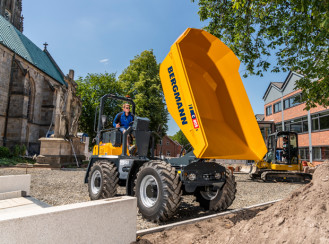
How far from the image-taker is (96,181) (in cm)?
552

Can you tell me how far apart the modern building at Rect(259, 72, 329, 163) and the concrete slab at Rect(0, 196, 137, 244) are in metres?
18.7

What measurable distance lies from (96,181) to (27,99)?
70.6ft

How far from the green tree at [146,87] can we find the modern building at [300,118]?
41.2 ft

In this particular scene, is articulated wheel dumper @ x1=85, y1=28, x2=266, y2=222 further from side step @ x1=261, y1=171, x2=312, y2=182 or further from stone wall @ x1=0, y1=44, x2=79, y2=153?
stone wall @ x1=0, y1=44, x2=79, y2=153

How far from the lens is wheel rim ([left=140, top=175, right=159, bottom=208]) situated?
3.93m

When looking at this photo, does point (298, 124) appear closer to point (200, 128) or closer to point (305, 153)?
point (305, 153)

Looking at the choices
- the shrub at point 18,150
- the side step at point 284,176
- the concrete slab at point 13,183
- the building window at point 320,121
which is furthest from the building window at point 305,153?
the shrub at point 18,150

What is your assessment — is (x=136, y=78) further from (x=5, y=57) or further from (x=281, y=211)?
(x=281, y=211)

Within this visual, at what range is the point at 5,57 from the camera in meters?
22.7

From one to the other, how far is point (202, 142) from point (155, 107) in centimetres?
2387

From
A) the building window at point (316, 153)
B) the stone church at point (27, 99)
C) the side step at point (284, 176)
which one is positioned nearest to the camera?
the side step at point (284, 176)

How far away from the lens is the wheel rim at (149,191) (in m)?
3.93

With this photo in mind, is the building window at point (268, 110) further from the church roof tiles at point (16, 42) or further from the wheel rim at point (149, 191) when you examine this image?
the wheel rim at point (149, 191)

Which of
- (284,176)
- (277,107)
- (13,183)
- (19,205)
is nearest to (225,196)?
(19,205)
